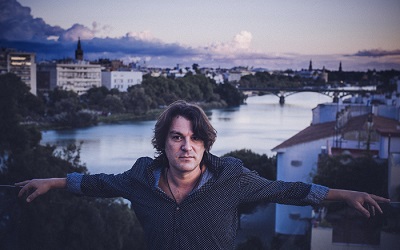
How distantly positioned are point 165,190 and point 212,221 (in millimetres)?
86

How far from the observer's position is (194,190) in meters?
0.75

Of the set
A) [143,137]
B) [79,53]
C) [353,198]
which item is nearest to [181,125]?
[353,198]

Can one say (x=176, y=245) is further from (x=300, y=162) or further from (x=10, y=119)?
(x=10, y=119)

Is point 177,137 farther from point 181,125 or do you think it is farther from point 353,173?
point 353,173

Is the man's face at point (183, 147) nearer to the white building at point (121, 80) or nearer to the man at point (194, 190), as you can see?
the man at point (194, 190)

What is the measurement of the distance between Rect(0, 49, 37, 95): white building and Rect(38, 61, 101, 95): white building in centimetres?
202

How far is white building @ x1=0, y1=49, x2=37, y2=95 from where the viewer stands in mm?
23406

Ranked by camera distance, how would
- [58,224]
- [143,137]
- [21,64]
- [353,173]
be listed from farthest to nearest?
1. [21,64]
2. [143,137]
3. [353,173]
4. [58,224]

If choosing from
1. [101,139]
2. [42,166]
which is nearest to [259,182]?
[42,166]

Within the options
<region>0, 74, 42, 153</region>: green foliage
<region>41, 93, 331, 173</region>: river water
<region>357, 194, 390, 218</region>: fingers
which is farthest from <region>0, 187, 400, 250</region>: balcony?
<region>41, 93, 331, 173</region>: river water

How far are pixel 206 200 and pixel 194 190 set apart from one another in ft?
0.07

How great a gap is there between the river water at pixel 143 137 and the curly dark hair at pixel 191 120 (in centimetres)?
709

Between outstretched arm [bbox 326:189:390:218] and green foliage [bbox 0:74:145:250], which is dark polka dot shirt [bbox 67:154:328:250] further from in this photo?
green foliage [bbox 0:74:145:250]

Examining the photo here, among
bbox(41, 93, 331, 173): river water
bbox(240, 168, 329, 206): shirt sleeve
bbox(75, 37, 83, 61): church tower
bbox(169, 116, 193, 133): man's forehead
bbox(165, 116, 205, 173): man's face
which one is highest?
bbox(75, 37, 83, 61): church tower
